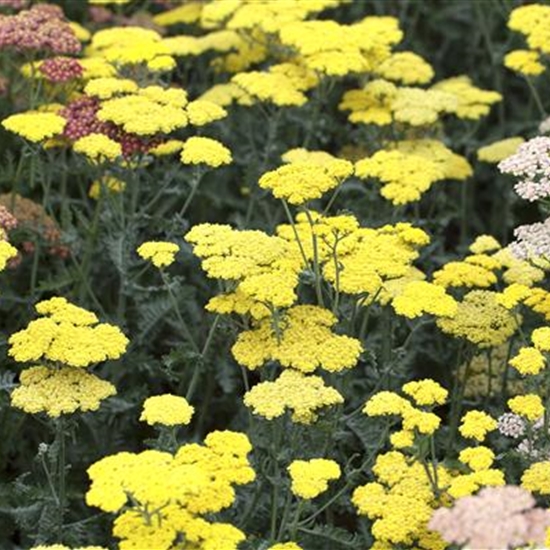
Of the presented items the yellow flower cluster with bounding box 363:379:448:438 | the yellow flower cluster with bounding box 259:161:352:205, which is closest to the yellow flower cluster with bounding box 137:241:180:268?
the yellow flower cluster with bounding box 259:161:352:205

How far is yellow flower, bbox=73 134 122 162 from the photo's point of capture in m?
6.14

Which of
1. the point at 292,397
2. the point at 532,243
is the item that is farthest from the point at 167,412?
the point at 532,243

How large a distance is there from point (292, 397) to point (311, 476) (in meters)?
0.42

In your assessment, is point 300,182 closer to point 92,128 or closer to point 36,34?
point 92,128

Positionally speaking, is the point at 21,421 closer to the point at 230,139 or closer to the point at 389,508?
the point at 389,508

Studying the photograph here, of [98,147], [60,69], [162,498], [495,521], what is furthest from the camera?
[60,69]

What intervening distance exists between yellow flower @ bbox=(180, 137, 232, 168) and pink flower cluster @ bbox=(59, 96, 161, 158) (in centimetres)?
23

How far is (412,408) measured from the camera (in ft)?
16.2

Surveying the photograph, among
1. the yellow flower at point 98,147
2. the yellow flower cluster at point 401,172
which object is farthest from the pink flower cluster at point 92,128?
the yellow flower cluster at point 401,172

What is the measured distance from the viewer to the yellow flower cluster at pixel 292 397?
493 centimetres

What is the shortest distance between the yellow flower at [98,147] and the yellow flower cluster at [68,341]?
94 cm

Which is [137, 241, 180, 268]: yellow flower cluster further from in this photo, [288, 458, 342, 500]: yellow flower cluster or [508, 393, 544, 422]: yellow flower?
[508, 393, 544, 422]: yellow flower

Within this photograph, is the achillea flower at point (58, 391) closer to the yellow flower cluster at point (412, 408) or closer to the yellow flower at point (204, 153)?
the yellow flower cluster at point (412, 408)

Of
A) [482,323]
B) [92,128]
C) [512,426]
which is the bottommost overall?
[512,426]
